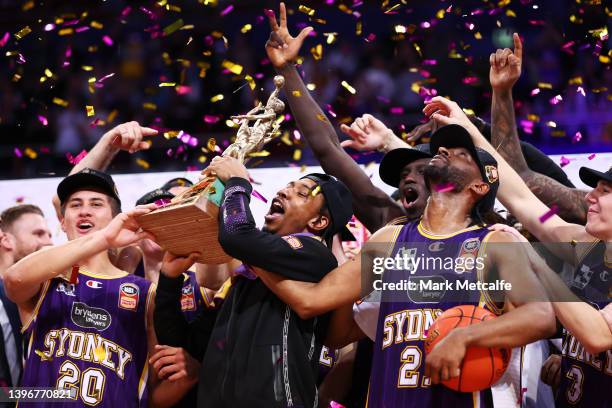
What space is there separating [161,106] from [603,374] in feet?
15.1

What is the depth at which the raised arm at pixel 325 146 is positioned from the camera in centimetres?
411

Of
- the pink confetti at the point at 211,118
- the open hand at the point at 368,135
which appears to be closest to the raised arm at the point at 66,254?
the open hand at the point at 368,135

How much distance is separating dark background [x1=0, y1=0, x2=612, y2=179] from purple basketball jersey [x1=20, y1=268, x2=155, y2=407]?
1.97m

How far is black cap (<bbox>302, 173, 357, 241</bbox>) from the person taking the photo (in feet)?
12.2

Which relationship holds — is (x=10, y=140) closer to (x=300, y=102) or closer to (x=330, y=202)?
(x=300, y=102)

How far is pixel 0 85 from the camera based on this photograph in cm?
754

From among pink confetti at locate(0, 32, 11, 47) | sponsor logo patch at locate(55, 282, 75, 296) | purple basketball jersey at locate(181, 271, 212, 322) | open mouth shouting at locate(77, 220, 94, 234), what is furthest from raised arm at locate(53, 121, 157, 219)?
pink confetti at locate(0, 32, 11, 47)

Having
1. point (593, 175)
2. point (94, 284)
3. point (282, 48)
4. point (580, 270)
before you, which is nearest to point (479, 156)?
point (593, 175)

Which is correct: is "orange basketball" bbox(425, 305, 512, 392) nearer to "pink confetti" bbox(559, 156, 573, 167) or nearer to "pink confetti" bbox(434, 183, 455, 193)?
"pink confetti" bbox(434, 183, 455, 193)

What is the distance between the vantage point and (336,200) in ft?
12.2

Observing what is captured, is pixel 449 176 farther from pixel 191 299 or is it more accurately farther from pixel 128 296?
pixel 128 296

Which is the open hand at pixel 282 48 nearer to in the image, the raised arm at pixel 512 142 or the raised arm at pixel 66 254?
the raised arm at pixel 512 142

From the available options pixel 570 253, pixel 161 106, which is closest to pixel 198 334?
pixel 570 253

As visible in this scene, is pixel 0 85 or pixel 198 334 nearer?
pixel 198 334
